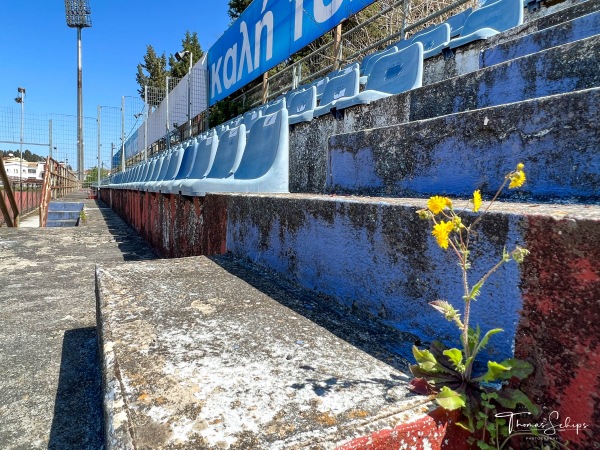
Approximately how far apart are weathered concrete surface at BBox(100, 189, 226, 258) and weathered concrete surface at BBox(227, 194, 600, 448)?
0.86 meters

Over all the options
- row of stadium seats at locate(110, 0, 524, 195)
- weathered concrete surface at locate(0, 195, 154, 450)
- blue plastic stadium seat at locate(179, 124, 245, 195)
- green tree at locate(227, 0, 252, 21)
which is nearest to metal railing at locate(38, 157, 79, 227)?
row of stadium seats at locate(110, 0, 524, 195)

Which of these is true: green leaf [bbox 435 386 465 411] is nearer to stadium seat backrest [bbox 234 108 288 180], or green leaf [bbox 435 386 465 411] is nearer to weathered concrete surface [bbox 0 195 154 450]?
weathered concrete surface [bbox 0 195 154 450]

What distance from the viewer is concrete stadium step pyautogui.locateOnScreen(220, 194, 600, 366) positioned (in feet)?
1.98

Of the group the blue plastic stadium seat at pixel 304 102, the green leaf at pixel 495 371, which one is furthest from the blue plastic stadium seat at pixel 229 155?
the green leaf at pixel 495 371

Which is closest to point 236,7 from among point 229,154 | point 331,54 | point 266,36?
point 331,54

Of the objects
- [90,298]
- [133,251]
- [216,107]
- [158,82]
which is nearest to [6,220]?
[133,251]

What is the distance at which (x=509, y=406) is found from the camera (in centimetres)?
62

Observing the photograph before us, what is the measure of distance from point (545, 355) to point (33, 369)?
5.01ft

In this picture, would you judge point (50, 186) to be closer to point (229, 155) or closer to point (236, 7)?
point (229, 155)

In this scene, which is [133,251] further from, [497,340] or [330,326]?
[497,340]

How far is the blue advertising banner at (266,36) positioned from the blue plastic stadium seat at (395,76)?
2.22 metres

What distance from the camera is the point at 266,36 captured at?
7.01 metres

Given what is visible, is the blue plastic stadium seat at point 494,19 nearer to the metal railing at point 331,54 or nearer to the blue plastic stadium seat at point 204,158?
the blue plastic stadium seat at point 204,158

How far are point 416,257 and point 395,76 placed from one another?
220cm
